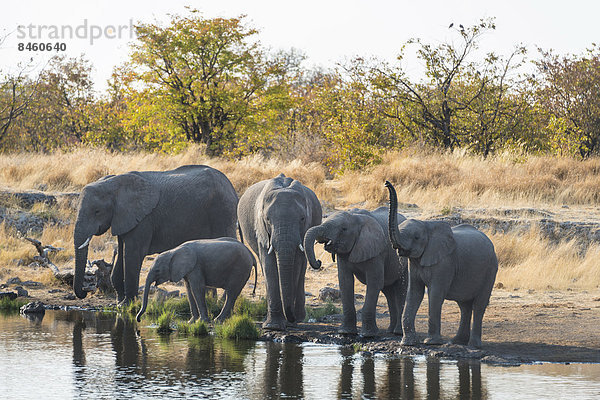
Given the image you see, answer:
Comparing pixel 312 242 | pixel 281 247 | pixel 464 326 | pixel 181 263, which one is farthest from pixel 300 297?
pixel 464 326

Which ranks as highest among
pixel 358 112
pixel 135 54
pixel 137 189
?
pixel 135 54

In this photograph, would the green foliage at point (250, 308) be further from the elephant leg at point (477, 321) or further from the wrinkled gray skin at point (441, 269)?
the elephant leg at point (477, 321)

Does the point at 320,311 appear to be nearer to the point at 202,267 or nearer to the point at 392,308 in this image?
the point at 392,308

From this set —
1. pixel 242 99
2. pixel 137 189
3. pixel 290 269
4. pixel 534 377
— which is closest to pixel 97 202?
pixel 137 189

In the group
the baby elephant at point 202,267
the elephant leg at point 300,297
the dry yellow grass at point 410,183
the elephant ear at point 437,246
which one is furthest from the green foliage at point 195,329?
the dry yellow grass at point 410,183

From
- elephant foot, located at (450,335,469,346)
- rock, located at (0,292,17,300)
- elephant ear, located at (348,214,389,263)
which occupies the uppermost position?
elephant ear, located at (348,214,389,263)

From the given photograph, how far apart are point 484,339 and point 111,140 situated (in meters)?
31.1

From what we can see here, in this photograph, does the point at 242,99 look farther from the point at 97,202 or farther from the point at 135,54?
the point at 97,202

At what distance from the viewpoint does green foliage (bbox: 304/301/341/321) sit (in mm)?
11805

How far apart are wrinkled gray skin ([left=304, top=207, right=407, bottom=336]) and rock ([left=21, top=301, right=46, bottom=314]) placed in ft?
14.9

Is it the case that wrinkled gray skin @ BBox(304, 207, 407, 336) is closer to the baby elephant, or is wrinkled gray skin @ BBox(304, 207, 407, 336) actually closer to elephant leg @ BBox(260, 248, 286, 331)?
elephant leg @ BBox(260, 248, 286, 331)

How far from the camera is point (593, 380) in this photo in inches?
309

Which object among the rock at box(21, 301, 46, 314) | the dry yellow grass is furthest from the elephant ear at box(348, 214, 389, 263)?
the dry yellow grass

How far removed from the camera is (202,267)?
35.9ft
